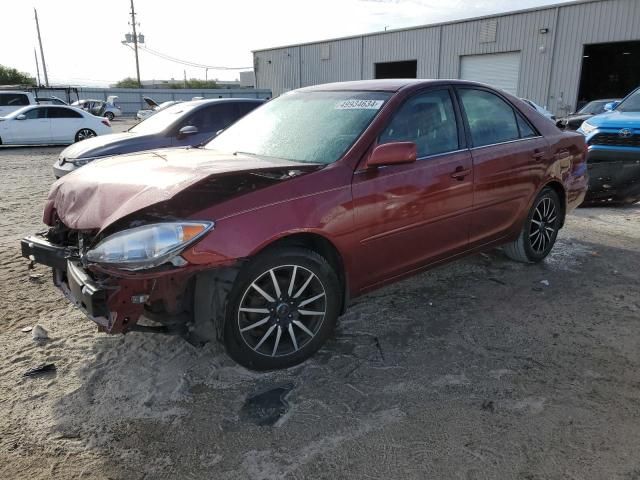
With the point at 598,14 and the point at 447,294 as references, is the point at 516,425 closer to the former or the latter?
the point at 447,294

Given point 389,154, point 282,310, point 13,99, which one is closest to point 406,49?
point 13,99

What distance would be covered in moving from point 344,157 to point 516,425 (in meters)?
1.84

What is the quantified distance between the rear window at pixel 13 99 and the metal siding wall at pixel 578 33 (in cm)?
2359

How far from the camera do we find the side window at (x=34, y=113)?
16984 mm

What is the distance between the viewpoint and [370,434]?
2.54 metres

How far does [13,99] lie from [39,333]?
2107 centimetres

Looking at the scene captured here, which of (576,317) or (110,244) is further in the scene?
(576,317)

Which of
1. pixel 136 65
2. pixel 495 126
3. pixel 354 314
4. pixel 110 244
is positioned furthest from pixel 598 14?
pixel 136 65

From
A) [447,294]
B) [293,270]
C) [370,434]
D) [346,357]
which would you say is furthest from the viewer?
[447,294]

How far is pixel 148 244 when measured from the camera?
8.52ft

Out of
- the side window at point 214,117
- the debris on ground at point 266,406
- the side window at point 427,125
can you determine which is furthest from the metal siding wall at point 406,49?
the debris on ground at point 266,406

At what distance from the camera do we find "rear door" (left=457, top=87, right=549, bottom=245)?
13.5 ft

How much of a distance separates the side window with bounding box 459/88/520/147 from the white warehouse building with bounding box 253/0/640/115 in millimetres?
21577

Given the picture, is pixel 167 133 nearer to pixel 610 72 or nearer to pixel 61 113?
pixel 61 113
